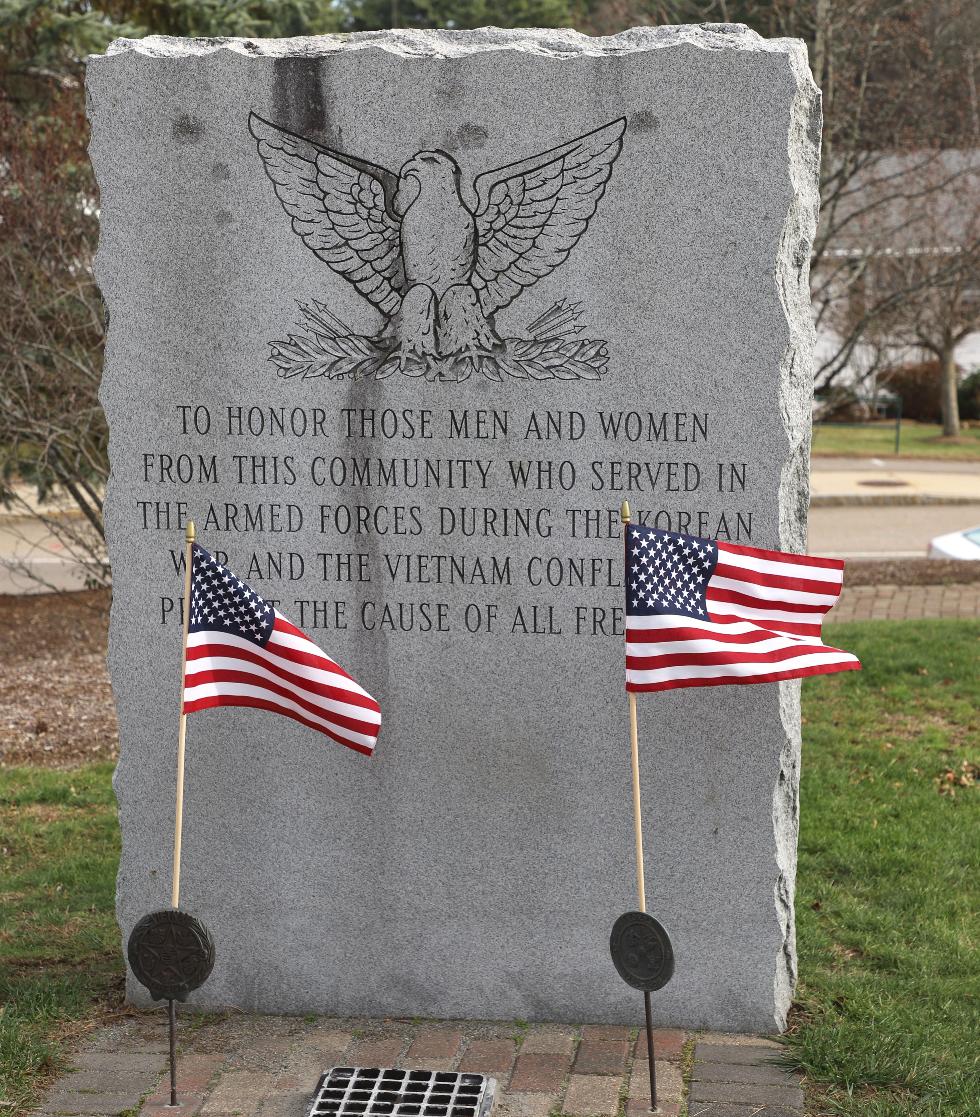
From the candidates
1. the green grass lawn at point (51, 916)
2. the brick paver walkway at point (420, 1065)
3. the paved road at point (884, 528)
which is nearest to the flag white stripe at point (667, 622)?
the brick paver walkway at point (420, 1065)

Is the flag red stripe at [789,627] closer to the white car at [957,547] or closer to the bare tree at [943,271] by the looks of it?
the white car at [957,547]

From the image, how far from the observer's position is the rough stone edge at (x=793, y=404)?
4.98 meters

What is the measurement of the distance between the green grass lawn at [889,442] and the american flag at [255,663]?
2334 cm

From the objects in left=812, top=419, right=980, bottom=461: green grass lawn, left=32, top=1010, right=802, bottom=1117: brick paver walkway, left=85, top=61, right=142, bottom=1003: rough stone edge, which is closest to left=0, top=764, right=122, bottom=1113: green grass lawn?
left=32, top=1010, right=802, bottom=1117: brick paver walkway

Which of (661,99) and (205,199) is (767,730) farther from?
(205,199)

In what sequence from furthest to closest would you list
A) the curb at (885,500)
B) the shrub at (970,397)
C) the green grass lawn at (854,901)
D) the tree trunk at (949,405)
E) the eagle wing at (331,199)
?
1. the shrub at (970,397)
2. the tree trunk at (949,405)
3. the curb at (885,500)
4. the eagle wing at (331,199)
5. the green grass lawn at (854,901)

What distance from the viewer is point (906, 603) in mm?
12773

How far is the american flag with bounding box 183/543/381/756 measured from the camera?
4.55m

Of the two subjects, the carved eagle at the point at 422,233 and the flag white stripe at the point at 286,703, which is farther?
the carved eagle at the point at 422,233

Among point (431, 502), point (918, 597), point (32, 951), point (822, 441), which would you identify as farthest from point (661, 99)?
point (822, 441)

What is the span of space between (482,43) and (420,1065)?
344 centimetres

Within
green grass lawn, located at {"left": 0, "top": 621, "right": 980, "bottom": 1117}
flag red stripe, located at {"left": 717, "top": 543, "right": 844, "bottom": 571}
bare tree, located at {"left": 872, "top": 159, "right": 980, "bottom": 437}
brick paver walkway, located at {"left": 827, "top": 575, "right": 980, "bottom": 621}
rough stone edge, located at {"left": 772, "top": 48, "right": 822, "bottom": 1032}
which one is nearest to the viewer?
flag red stripe, located at {"left": 717, "top": 543, "right": 844, "bottom": 571}

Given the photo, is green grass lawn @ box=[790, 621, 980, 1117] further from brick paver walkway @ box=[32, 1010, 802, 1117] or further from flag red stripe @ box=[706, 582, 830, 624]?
flag red stripe @ box=[706, 582, 830, 624]

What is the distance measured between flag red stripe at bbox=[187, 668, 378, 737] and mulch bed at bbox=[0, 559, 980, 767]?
4.55 meters
